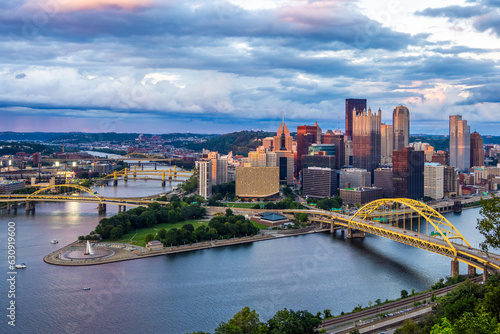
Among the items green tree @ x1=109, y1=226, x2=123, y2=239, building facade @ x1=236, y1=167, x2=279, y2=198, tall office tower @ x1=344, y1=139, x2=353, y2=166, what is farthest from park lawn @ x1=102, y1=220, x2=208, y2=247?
tall office tower @ x1=344, y1=139, x2=353, y2=166


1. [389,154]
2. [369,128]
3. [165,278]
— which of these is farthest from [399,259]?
[389,154]

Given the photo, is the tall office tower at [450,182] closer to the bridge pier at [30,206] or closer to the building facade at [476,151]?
the building facade at [476,151]

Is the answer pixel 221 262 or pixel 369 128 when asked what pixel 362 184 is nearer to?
pixel 369 128

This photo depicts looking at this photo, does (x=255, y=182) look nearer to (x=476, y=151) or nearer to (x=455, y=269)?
(x=455, y=269)

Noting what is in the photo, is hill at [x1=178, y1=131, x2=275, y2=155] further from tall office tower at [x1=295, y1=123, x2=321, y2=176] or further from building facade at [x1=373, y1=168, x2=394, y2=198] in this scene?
building facade at [x1=373, y1=168, x2=394, y2=198]

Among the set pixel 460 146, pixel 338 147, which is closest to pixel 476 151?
pixel 460 146
